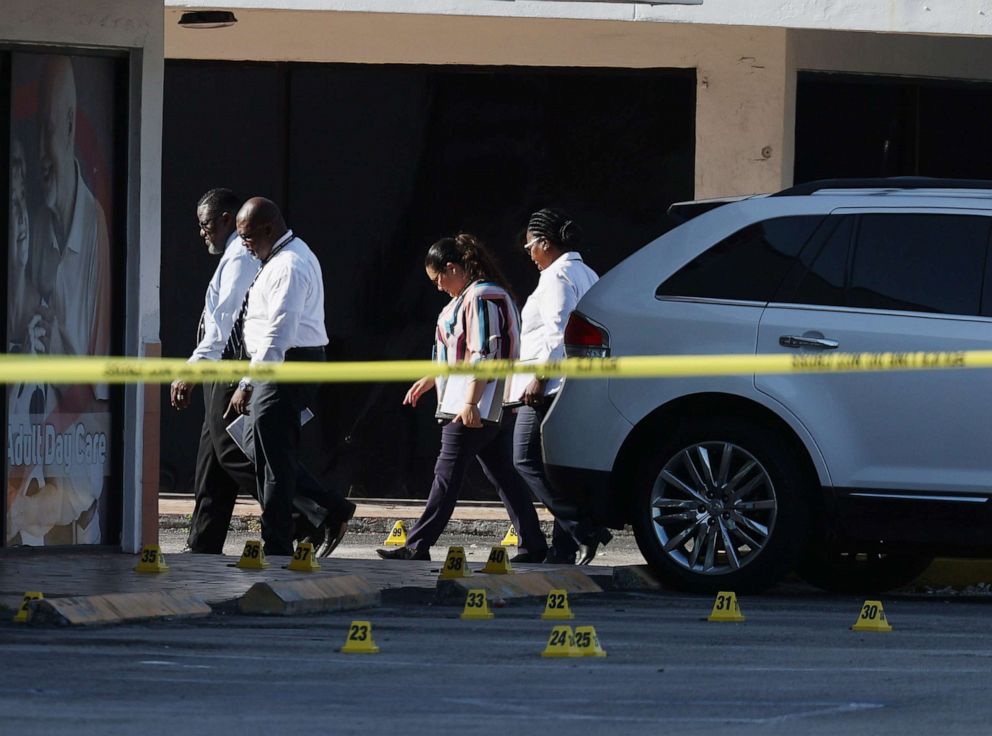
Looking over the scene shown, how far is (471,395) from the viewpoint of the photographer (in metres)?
11.6

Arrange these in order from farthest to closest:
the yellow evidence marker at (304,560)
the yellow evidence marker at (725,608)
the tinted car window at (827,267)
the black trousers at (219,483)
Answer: the black trousers at (219,483) → the yellow evidence marker at (304,560) → the tinted car window at (827,267) → the yellow evidence marker at (725,608)

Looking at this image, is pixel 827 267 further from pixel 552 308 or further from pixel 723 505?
pixel 552 308

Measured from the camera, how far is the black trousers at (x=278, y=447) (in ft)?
36.3

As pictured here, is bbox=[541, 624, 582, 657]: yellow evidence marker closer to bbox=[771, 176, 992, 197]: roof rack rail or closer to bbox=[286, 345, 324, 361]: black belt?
bbox=[771, 176, 992, 197]: roof rack rail

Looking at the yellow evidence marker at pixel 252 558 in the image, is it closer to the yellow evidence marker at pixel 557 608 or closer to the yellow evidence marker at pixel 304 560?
the yellow evidence marker at pixel 304 560

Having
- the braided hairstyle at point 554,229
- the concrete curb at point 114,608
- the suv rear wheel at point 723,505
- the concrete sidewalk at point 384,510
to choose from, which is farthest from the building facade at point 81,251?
the concrete sidewalk at point 384,510

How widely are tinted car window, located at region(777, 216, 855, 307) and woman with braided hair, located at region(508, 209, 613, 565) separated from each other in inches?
75.1

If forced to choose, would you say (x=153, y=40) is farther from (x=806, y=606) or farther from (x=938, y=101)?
(x=938, y=101)

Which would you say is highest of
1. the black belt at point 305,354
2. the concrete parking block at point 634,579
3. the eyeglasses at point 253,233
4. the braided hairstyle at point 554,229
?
the braided hairstyle at point 554,229

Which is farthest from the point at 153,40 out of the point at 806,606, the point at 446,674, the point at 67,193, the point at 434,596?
the point at 446,674

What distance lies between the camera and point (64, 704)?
6355 millimetres

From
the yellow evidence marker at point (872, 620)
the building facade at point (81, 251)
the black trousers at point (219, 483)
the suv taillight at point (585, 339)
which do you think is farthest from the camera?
the black trousers at point (219, 483)

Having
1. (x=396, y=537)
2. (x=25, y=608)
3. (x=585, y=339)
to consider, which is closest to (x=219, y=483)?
(x=585, y=339)

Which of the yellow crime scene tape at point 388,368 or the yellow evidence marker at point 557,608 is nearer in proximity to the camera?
the yellow crime scene tape at point 388,368
